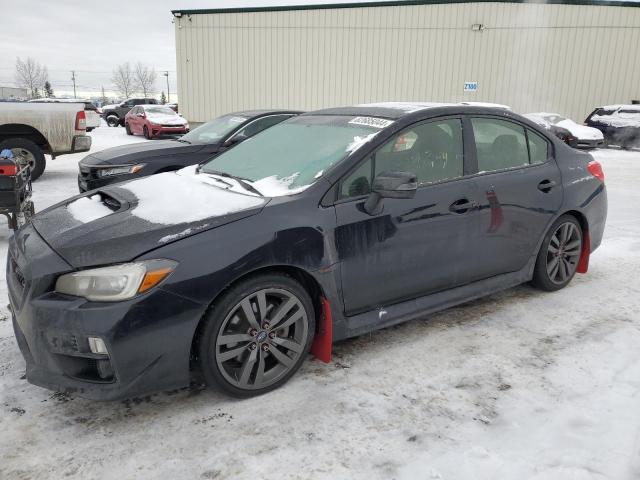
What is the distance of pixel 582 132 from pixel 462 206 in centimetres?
1626

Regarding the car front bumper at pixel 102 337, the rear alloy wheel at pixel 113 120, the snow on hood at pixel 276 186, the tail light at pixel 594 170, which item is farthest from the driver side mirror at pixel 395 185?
the rear alloy wheel at pixel 113 120

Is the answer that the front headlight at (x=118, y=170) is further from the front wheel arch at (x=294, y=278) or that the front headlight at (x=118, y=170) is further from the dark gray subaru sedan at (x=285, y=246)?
the front wheel arch at (x=294, y=278)

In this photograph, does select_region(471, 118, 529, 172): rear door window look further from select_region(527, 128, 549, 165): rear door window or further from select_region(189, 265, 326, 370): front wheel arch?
select_region(189, 265, 326, 370): front wheel arch

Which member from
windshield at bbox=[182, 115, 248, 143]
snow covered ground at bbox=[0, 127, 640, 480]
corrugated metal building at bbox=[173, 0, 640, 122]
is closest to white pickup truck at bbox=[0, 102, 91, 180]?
windshield at bbox=[182, 115, 248, 143]

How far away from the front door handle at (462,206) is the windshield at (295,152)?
0.68 meters

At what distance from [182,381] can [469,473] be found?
1.38 m

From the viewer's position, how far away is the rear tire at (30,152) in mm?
9039

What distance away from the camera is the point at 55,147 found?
9625mm

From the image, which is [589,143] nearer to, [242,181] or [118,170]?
[118,170]

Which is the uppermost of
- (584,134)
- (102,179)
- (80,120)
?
(80,120)

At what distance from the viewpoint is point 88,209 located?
306 centimetres

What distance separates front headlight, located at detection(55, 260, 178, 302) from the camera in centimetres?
238

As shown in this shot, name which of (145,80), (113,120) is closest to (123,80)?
(145,80)

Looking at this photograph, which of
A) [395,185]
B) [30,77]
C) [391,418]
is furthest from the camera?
[30,77]
